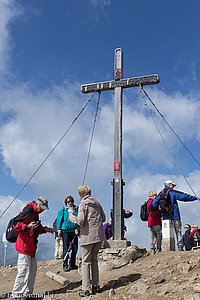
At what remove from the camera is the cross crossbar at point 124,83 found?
9.85 meters

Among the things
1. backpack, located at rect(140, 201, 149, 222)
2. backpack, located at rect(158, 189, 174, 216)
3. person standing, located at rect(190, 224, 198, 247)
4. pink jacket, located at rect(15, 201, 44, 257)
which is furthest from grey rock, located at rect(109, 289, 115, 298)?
person standing, located at rect(190, 224, 198, 247)

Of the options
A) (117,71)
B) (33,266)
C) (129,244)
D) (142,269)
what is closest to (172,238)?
(129,244)

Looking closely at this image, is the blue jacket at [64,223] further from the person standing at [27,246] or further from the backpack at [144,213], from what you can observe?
the backpack at [144,213]

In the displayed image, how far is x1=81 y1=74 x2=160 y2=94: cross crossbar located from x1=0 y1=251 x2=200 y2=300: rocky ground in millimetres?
5378

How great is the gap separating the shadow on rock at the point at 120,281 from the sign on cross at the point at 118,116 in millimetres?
2378

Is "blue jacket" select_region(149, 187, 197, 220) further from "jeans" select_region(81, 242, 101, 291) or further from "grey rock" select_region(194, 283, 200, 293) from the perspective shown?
"grey rock" select_region(194, 283, 200, 293)

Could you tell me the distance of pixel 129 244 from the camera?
878 cm

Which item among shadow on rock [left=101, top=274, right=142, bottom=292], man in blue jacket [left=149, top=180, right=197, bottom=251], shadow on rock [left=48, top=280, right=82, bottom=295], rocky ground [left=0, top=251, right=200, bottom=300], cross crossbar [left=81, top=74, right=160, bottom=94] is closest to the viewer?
rocky ground [left=0, top=251, right=200, bottom=300]

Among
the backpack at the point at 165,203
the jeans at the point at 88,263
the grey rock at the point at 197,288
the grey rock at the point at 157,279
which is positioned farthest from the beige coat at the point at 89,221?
the backpack at the point at 165,203

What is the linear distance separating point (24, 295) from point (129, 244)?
3968 millimetres

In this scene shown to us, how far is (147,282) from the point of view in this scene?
5676 mm

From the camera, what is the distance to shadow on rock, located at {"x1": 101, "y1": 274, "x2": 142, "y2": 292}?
6.00 m

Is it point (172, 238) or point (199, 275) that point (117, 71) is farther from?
point (199, 275)

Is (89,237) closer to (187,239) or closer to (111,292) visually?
(111,292)
